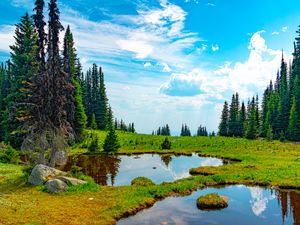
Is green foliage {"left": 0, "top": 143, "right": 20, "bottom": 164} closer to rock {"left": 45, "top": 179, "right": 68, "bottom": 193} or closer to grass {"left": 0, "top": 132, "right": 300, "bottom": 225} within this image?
grass {"left": 0, "top": 132, "right": 300, "bottom": 225}

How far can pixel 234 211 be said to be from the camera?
19516 millimetres

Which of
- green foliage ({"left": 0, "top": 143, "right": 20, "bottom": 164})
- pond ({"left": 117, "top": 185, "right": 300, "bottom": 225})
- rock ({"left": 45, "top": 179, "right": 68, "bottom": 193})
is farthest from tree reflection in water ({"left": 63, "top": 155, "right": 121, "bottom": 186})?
pond ({"left": 117, "top": 185, "right": 300, "bottom": 225})

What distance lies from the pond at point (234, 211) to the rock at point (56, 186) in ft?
21.6

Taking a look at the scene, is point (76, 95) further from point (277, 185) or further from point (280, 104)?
point (280, 104)

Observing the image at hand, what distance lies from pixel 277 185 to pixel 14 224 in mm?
20649

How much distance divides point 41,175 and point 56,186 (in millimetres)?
2373

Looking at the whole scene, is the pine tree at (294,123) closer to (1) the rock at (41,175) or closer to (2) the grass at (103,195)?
(2) the grass at (103,195)

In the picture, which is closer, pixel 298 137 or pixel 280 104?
pixel 298 137

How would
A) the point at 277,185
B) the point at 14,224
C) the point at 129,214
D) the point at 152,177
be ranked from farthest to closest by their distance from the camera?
the point at 152,177
the point at 277,185
the point at 129,214
the point at 14,224

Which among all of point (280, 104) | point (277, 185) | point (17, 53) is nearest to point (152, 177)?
point (277, 185)

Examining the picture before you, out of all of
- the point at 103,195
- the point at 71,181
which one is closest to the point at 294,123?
the point at 103,195

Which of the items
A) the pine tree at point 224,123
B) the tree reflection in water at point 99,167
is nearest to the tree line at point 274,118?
the pine tree at point 224,123

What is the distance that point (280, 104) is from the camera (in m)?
79.4

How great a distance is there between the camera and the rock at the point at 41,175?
910 inches
